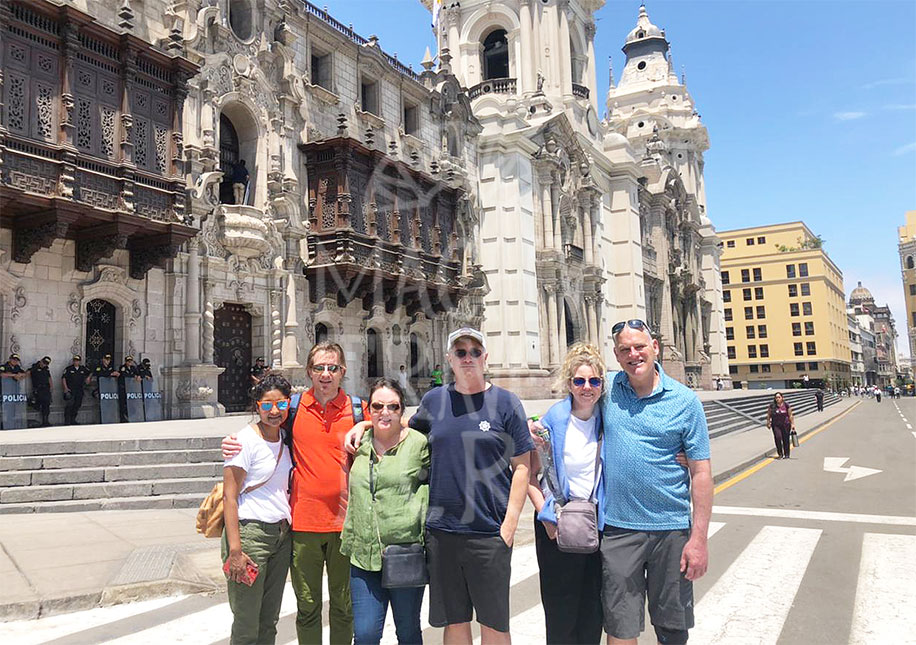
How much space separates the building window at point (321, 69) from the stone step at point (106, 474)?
16436mm

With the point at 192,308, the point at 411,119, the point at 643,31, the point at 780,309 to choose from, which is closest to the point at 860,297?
the point at 780,309

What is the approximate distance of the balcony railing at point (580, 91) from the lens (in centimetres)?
3991

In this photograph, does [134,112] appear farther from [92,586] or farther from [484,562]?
[484,562]

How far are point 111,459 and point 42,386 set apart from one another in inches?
187

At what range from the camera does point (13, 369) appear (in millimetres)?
13617

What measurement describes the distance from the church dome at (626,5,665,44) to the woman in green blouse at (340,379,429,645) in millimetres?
72606

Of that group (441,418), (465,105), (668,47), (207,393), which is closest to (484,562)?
(441,418)

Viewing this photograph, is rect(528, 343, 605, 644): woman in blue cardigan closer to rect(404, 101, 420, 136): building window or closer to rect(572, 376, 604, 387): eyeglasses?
rect(572, 376, 604, 387): eyeglasses

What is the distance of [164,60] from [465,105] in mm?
16183

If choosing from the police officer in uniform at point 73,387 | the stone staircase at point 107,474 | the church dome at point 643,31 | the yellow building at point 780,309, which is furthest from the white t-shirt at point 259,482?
the yellow building at point 780,309

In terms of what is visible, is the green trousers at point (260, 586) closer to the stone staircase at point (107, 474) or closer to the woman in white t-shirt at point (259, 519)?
the woman in white t-shirt at point (259, 519)

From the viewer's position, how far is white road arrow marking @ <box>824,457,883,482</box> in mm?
13820

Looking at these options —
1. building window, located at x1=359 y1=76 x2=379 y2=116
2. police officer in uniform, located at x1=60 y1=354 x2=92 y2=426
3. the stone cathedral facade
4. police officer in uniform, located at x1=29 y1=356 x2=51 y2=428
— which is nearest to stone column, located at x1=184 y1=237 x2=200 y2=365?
the stone cathedral facade

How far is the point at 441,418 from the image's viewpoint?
3.82m
